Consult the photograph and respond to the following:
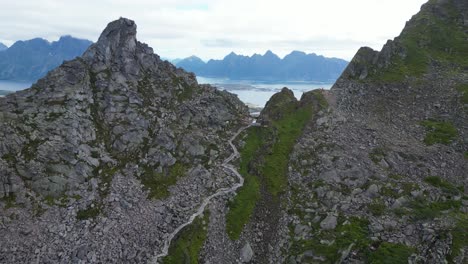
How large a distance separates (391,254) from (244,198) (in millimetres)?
26121

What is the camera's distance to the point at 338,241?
4984 centimetres

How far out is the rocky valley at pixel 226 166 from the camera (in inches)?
2016

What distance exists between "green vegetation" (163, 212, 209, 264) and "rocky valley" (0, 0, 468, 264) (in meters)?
0.21

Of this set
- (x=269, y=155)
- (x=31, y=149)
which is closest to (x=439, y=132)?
(x=269, y=155)

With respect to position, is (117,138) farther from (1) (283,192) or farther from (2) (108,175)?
(1) (283,192)

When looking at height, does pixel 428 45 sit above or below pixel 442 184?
above

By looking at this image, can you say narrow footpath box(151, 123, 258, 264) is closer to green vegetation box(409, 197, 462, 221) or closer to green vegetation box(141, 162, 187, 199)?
green vegetation box(141, 162, 187, 199)

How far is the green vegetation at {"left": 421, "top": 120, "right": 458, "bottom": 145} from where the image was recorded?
69.4m

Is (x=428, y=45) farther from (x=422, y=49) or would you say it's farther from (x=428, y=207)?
(x=428, y=207)

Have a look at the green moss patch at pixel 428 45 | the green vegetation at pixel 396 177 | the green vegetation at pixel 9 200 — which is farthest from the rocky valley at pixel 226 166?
the green moss patch at pixel 428 45

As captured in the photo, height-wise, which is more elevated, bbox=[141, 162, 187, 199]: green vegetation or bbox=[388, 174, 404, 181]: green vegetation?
bbox=[388, 174, 404, 181]: green vegetation

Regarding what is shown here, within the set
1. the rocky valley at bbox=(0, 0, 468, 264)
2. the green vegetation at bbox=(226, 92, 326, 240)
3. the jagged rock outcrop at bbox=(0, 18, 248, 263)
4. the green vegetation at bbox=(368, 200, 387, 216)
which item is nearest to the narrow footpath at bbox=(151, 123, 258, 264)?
the rocky valley at bbox=(0, 0, 468, 264)

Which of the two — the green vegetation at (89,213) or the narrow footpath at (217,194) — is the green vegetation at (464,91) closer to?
the narrow footpath at (217,194)

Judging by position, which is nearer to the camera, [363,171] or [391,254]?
[391,254]
